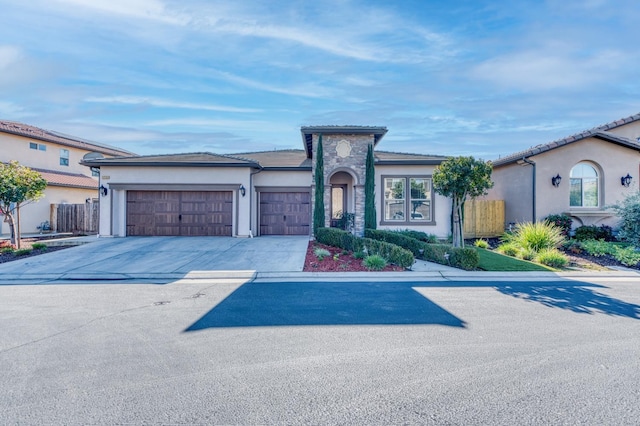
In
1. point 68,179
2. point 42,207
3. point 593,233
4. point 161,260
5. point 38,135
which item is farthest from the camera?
point 68,179

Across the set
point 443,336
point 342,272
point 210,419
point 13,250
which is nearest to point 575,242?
point 342,272

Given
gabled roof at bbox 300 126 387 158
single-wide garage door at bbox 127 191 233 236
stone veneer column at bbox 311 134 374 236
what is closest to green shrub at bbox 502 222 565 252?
stone veneer column at bbox 311 134 374 236

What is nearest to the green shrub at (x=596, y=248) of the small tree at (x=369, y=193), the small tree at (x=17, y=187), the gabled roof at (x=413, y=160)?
the gabled roof at (x=413, y=160)

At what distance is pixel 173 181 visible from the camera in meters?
16.8

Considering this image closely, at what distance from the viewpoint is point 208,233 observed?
16922 mm

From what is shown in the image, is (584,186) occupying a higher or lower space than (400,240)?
higher

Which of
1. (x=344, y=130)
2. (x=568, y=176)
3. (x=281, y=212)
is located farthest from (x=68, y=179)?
(x=568, y=176)

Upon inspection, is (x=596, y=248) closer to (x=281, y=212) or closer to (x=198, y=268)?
(x=281, y=212)

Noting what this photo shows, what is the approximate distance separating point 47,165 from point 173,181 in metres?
11.5

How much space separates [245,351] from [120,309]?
10.8 ft

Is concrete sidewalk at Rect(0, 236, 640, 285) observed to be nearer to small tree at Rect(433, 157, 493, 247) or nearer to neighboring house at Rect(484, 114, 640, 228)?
small tree at Rect(433, 157, 493, 247)

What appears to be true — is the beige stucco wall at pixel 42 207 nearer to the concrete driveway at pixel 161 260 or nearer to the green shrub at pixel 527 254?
the concrete driveway at pixel 161 260

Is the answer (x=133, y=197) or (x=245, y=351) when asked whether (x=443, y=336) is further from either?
(x=133, y=197)

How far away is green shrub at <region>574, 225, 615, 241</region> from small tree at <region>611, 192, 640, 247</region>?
227 centimetres
